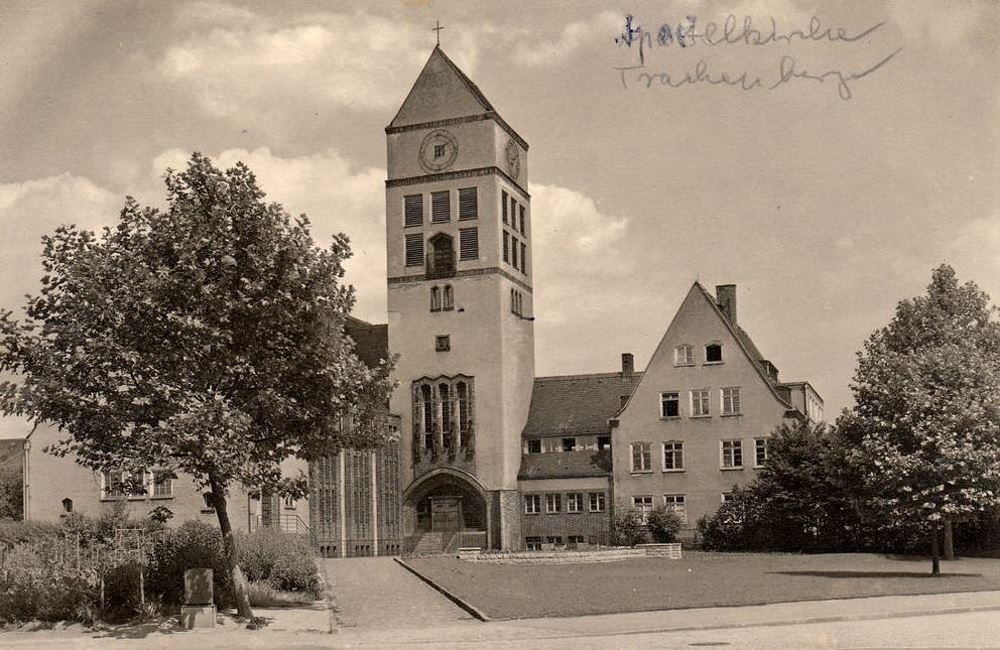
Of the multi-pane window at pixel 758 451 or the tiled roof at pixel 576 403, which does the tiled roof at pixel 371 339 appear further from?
the multi-pane window at pixel 758 451

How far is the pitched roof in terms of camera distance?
67438 millimetres

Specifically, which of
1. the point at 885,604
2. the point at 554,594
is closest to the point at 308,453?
the point at 554,594

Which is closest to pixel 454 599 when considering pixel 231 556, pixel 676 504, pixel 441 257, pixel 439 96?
pixel 231 556

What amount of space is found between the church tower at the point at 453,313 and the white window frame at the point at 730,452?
11560 millimetres

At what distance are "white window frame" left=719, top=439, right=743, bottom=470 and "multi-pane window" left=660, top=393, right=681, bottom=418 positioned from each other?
2.86 m

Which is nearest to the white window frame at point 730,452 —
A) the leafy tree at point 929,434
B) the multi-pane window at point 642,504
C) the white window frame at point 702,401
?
the white window frame at point 702,401

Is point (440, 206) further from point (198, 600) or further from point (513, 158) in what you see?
point (198, 600)

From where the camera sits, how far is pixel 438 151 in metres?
67.6

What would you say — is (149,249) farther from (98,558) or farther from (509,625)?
(509,625)

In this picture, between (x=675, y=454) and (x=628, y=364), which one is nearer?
(x=675, y=454)

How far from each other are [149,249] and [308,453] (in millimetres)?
5193

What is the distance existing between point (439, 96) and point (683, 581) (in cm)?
4049

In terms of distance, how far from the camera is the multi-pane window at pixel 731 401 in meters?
62.5

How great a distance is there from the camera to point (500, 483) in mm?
65062
